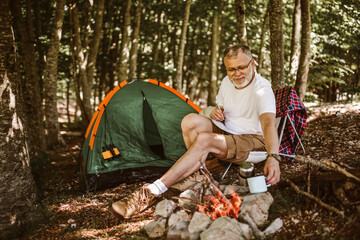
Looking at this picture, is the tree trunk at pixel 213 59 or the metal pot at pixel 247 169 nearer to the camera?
the metal pot at pixel 247 169

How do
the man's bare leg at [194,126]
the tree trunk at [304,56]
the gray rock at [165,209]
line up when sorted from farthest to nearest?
the tree trunk at [304,56] → the man's bare leg at [194,126] → the gray rock at [165,209]

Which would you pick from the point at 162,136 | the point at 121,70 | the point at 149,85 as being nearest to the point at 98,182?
the point at 162,136

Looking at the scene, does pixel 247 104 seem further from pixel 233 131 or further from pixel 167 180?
pixel 167 180

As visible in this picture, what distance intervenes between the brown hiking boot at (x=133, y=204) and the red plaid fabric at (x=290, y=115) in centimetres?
191

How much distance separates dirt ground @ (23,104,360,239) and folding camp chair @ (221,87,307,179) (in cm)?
33

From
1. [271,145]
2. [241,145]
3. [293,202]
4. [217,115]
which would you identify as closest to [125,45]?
[217,115]

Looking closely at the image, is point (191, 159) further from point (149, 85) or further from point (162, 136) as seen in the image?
point (149, 85)

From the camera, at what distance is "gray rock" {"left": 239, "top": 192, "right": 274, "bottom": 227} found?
2.42m

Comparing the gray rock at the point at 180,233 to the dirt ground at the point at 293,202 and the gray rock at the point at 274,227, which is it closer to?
the dirt ground at the point at 293,202

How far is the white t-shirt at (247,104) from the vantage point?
3.05 m

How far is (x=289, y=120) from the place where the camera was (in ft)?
12.8

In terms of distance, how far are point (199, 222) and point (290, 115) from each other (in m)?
2.20

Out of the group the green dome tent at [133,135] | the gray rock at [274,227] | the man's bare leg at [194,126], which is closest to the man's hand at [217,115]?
the man's bare leg at [194,126]

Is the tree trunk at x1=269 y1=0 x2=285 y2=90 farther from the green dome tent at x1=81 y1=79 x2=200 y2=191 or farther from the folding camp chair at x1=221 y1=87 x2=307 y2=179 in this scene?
the green dome tent at x1=81 y1=79 x2=200 y2=191
